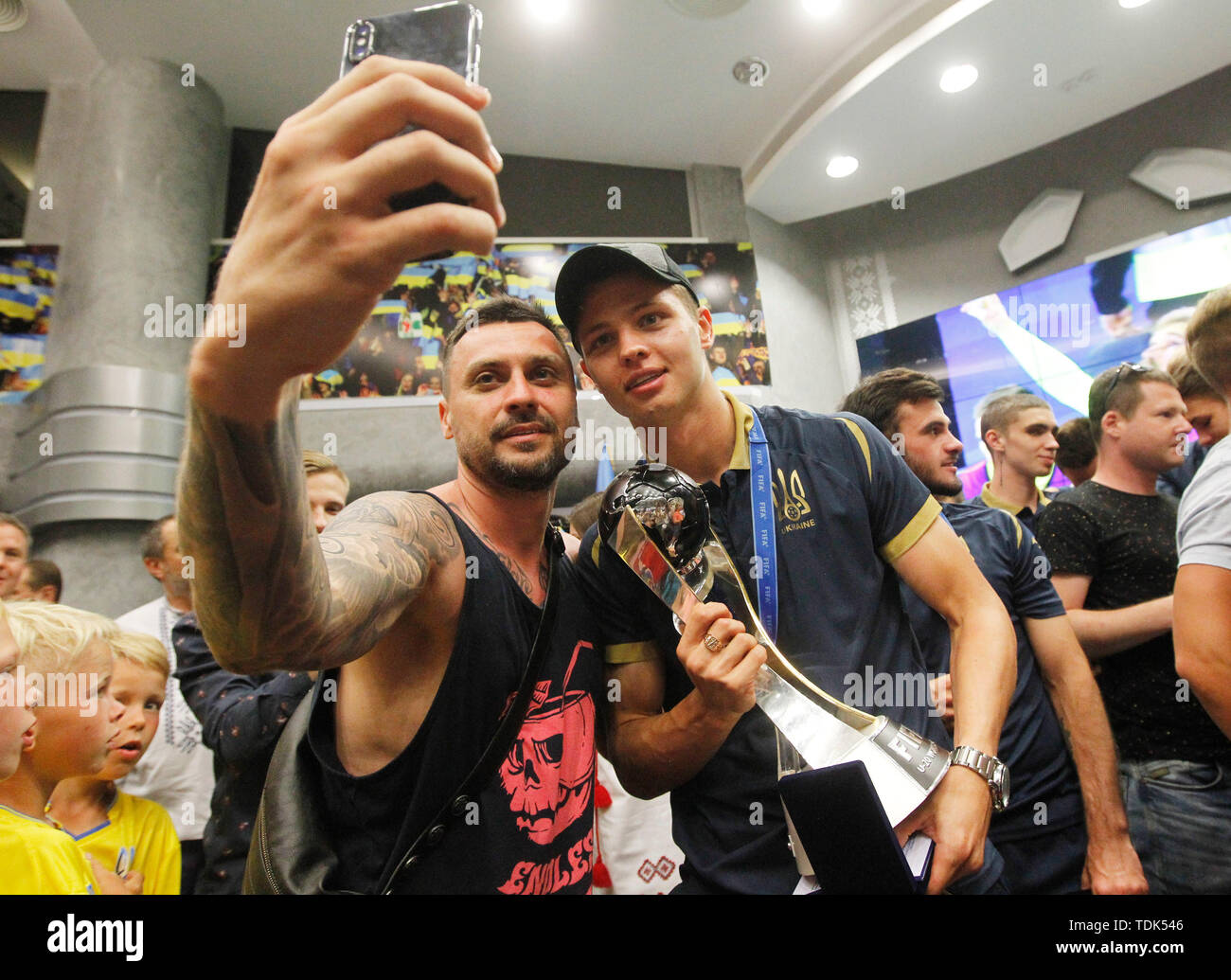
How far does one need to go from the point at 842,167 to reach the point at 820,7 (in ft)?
4.19

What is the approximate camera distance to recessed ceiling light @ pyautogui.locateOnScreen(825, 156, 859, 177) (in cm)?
518

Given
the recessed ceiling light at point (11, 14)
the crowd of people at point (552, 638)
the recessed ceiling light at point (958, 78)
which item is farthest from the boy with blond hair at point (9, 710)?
the recessed ceiling light at point (958, 78)

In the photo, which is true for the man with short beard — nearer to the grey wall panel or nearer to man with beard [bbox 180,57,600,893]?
man with beard [bbox 180,57,600,893]

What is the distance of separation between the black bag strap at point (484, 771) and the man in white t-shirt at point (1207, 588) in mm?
1177

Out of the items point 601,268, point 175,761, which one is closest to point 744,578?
point 601,268

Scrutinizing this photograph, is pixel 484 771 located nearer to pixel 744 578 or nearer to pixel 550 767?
pixel 550 767

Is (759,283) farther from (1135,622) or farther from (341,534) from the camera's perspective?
(341,534)

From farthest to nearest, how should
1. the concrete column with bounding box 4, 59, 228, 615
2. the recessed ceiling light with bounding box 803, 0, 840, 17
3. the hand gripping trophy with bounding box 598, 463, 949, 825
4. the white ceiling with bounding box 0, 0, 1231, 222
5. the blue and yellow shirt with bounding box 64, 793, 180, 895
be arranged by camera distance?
the recessed ceiling light with bounding box 803, 0, 840, 17
the white ceiling with bounding box 0, 0, 1231, 222
the concrete column with bounding box 4, 59, 228, 615
the blue and yellow shirt with bounding box 64, 793, 180, 895
the hand gripping trophy with bounding box 598, 463, 949, 825

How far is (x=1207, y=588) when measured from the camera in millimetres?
1180

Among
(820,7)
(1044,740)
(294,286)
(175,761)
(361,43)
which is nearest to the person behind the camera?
(294,286)

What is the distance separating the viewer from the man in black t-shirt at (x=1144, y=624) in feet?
4.93

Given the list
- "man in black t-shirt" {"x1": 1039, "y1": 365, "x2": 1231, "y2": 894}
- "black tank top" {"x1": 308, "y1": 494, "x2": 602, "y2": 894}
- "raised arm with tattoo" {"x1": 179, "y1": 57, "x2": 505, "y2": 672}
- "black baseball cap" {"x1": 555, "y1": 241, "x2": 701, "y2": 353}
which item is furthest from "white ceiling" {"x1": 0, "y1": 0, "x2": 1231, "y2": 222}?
"raised arm with tattoo" {"x1": 179, "y1": 57, "x2": 505, "y2": 672}

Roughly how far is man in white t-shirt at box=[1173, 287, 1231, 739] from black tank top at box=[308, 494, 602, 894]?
1.14 meters

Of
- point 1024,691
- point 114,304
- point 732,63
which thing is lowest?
point 1024,691
